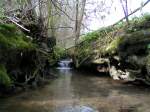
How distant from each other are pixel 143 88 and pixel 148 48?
4.99 ft

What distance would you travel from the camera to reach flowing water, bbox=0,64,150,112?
8.76m

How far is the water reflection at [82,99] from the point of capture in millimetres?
8758

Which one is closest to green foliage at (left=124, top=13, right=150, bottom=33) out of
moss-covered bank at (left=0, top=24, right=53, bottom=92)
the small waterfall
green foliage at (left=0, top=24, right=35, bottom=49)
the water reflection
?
the water reflection

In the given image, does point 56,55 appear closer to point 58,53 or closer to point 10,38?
point 58,53

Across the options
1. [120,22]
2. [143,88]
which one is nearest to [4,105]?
[143,88]

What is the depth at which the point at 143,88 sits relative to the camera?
11883 mm

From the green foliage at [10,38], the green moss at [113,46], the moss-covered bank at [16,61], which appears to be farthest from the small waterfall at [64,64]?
the green foliage at [10,38]

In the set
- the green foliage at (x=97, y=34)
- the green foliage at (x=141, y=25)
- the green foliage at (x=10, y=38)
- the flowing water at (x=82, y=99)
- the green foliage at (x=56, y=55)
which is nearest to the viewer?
the flowing water at (x=82, y=99)

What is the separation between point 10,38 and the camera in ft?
35.8

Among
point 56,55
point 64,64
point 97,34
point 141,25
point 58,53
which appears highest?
point 97,34

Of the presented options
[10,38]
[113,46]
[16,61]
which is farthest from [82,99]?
[113,46]

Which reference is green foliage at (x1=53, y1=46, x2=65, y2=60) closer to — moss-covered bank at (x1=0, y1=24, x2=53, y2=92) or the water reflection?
moss-covered bank at (x1=0, y1=24, x2=53, y2=92)

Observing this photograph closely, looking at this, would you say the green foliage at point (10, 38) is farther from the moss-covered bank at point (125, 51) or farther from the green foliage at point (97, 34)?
the green foliage at point (97, 34)

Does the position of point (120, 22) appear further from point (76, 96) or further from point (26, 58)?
point (76, 96)
